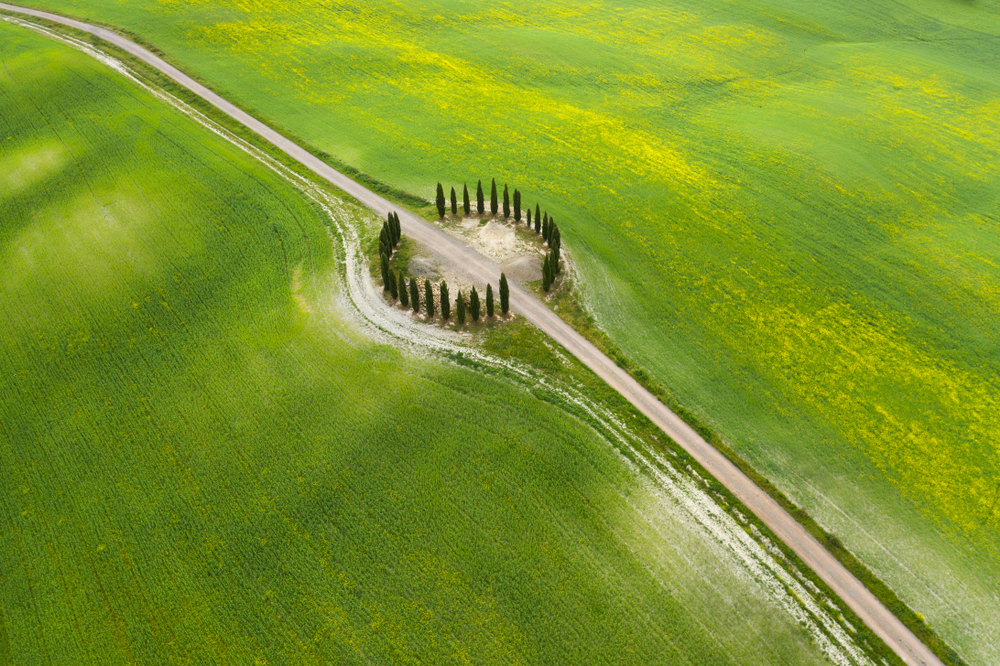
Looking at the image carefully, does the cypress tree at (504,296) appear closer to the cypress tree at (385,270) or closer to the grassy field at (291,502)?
the grassy field at (291,502)

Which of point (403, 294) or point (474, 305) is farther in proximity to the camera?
point (403, 294)

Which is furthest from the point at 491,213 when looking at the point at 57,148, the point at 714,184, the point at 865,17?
the point at 865,17

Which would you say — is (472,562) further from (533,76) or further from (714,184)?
(533,76)

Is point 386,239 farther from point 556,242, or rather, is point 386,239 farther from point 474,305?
point 556,242

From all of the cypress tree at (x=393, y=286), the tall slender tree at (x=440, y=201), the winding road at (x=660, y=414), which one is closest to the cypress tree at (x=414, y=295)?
the cypress tree at (x=393, y=286)

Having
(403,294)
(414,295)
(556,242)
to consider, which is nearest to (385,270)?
(403,294)

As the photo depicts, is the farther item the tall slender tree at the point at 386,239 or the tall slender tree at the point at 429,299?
the tall slender tree at the point at 386,239

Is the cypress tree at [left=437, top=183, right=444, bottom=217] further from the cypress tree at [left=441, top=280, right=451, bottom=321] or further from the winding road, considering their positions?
the cypress tree at [left=441, top=280, right=451, bottom=321]
